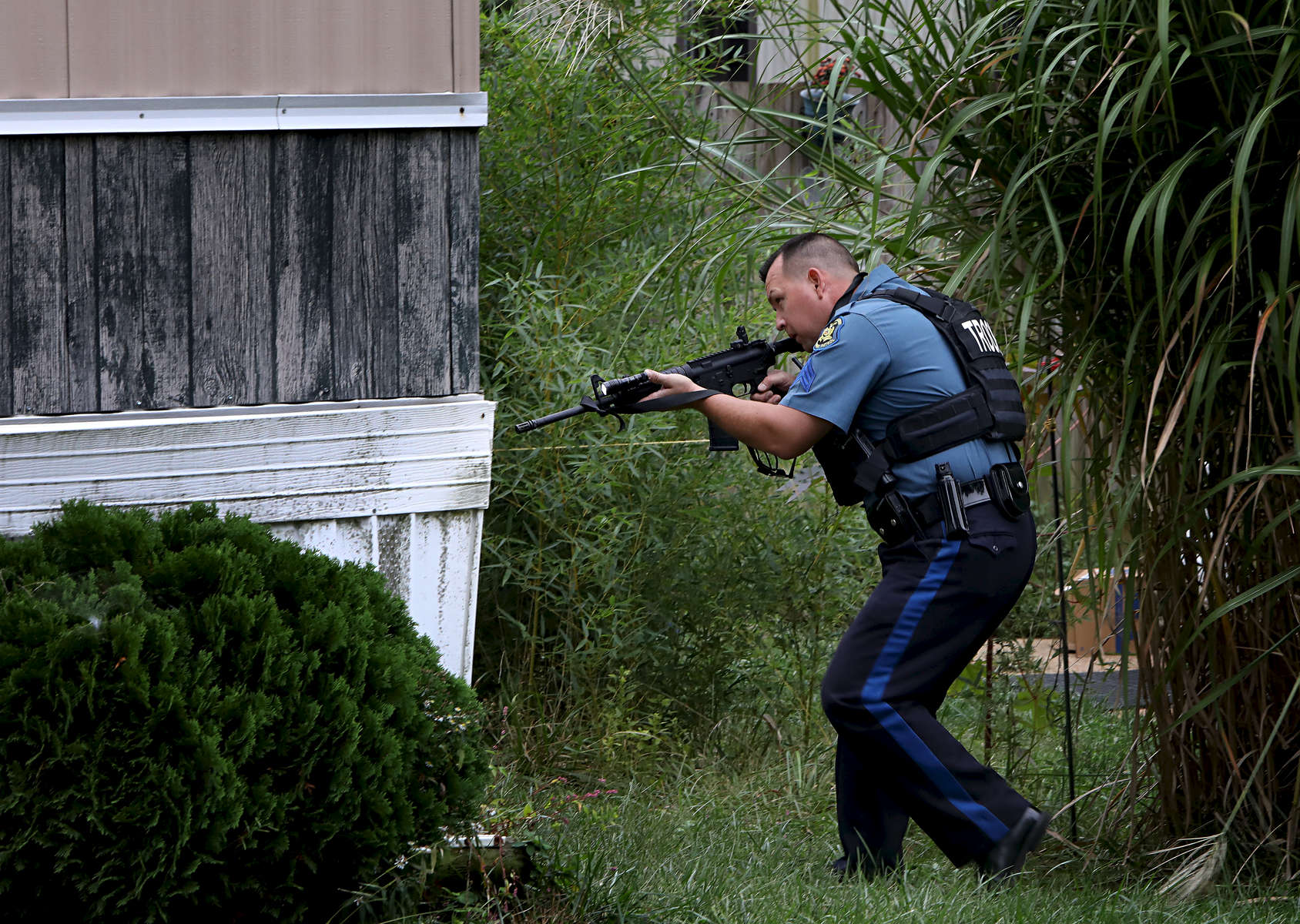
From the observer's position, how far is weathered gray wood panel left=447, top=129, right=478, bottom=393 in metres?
3.46

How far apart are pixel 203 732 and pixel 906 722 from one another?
166 cm

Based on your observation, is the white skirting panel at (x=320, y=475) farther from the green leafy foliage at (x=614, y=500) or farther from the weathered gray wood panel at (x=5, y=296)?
the green leafy foliage at (x=614, y=500)

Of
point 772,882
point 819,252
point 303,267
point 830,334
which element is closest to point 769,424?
point 830,334

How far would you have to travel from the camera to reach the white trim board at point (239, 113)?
3.19m

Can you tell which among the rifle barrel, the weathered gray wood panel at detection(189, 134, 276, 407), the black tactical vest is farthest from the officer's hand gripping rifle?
the weathered gray wood panel at detection(189, 134, 276, 407)

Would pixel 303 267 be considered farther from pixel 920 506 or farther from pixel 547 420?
pixel 920 506

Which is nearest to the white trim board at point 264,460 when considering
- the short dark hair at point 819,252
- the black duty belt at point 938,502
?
the short dark hair at point 819,252

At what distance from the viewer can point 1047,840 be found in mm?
3492

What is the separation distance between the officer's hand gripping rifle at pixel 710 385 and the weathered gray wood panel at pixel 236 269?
37 centimetres

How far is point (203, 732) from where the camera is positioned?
7.79 feet

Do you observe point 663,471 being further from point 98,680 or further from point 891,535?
point 98,680

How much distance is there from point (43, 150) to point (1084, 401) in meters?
2.82

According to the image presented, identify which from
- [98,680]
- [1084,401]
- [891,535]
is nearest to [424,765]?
[98,680]

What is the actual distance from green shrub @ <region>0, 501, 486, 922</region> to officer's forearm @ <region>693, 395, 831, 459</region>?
3.40 ft
